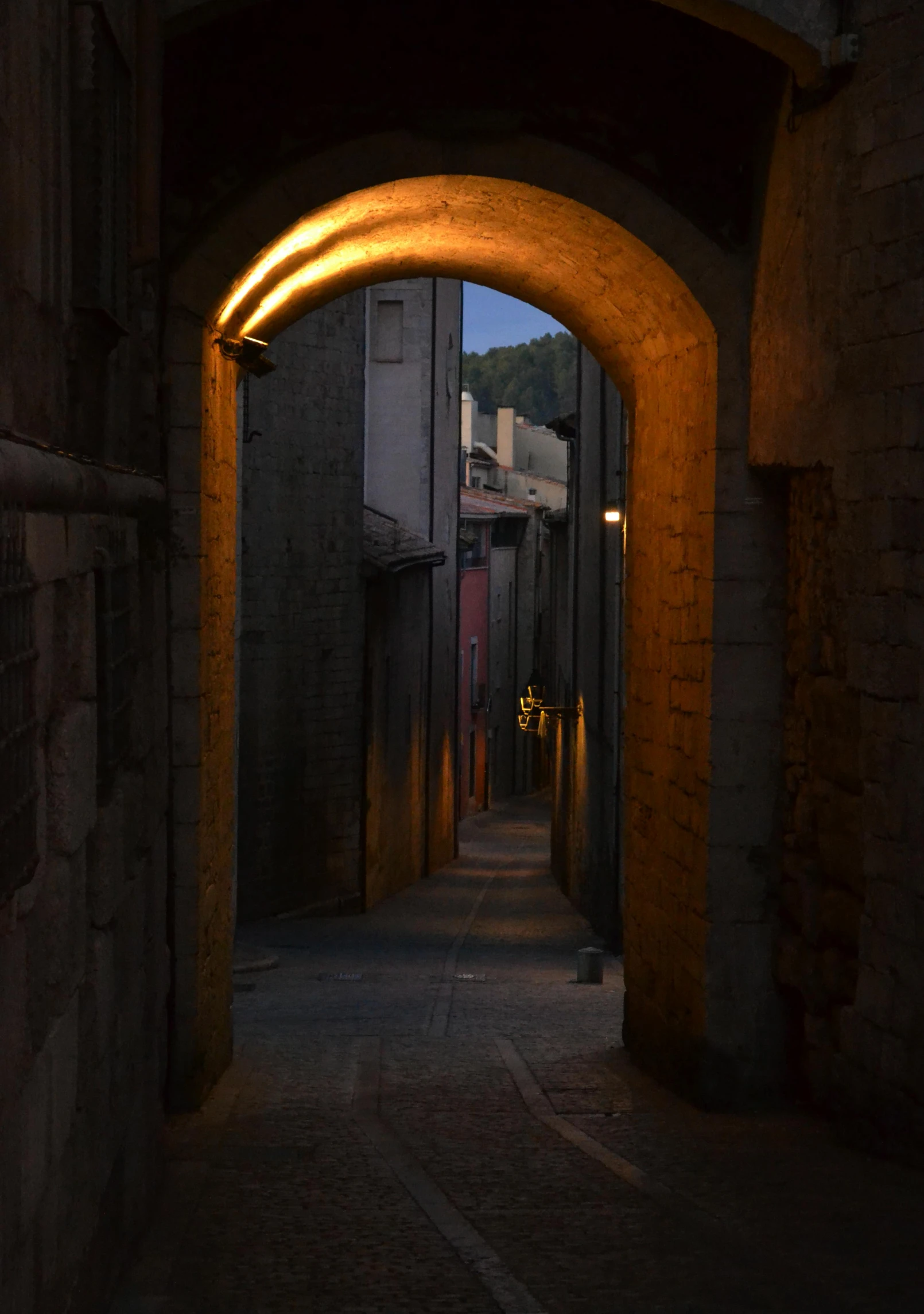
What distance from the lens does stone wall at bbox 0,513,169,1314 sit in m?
3.24

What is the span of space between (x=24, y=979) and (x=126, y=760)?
1793mm

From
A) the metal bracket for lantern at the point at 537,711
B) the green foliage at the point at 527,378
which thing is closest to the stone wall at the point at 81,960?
the metal bracket for lantern at the point at 537,711

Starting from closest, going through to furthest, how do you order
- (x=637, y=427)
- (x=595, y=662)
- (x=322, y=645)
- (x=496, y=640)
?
(x=637, y=427) < (x=322, y=645) < (x=595, y=662) < (x=496, y=640)

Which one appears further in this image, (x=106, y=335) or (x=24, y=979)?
(x=106, y=335)

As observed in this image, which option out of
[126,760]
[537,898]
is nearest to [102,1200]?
[126,760]

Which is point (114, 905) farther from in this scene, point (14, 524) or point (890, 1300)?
point (890, 1300)

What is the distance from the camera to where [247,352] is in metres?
8.59

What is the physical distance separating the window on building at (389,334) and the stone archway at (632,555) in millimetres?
15173

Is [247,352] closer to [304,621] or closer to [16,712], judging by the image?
[16,712]

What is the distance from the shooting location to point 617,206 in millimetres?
7402

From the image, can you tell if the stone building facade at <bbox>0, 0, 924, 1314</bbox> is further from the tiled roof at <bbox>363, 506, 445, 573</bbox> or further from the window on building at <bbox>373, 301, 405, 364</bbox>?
the window on building at <bbox>373, 301, 405, 364</bbox>

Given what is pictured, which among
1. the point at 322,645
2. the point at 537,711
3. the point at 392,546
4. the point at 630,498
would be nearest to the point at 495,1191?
the point at 630,498

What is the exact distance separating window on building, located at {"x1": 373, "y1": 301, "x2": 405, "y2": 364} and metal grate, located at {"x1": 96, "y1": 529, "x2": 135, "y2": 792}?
781 inches

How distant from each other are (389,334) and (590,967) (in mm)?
14441
